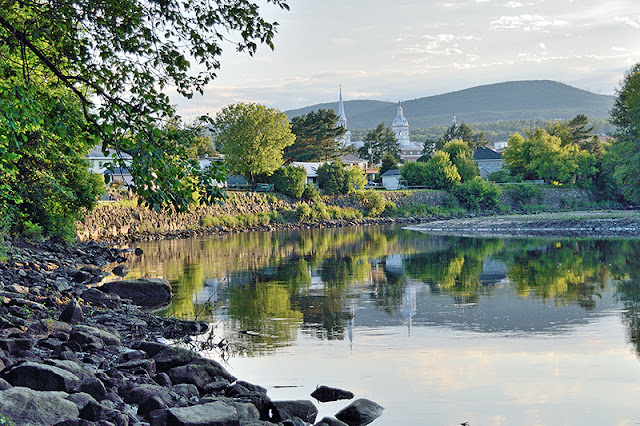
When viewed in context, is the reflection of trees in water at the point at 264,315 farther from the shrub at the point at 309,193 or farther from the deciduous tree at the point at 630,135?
the shrub at the point at 309,193

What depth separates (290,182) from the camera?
8044 centimetres

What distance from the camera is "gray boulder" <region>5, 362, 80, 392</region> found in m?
9.23

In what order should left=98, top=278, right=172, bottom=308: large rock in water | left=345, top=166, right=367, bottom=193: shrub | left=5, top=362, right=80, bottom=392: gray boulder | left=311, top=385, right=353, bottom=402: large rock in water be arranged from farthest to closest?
left=345, top=166, right=367, bottom=193: shrub < left=98, top=278, right=172, bottom=308: large rock in water < left=311, top=385, right=353, bottom=402: large rock in water < left=5, top=362, right=80, bottom=392: gray boulder

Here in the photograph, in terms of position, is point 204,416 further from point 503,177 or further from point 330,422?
point 503,177

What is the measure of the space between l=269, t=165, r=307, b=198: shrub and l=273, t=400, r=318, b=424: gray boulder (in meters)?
69.4

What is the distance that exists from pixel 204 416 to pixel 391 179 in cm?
9965

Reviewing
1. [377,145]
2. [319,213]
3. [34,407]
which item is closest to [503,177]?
[319,213]

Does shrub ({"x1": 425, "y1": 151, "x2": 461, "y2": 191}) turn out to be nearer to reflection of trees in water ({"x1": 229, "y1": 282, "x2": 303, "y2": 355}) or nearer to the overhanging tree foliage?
reflection of trees in water ({"x1": 229, "y1": 282, "x2": 303, "y2": 355})

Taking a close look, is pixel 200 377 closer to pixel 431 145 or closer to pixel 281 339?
pixel 281 339

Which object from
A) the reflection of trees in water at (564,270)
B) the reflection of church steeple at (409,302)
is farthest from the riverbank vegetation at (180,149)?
the reflection of trees in water at (564,270)

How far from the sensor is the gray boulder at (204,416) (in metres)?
8.77

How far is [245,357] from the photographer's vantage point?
47.8ft

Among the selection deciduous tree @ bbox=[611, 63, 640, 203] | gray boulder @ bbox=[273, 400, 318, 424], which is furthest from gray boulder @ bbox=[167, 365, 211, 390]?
deciduous tree @ bbox=[611, 63, 640, 203]

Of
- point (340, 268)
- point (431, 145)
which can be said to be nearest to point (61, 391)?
point (340, 268)
